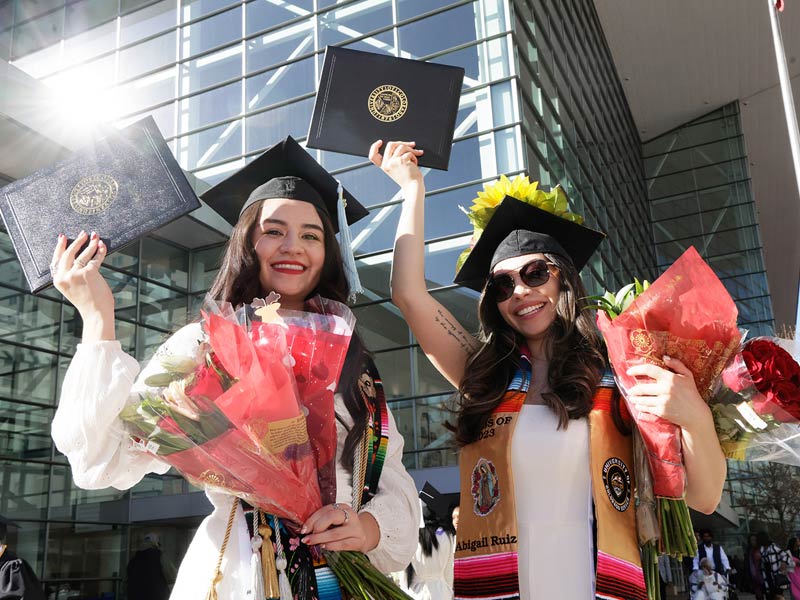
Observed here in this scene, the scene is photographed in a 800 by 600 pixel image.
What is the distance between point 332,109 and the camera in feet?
9.57

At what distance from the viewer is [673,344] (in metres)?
2.14

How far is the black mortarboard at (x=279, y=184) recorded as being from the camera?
245 cm

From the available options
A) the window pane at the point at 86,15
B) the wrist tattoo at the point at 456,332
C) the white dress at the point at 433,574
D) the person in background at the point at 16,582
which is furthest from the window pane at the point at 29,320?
the wrist tattoo at the point at 456,332

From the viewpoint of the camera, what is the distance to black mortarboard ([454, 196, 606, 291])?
283 centimetres

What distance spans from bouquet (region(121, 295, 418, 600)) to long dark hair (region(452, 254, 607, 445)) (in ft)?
2.99

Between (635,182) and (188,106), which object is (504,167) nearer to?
(188,106)

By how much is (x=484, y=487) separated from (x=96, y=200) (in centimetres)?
147

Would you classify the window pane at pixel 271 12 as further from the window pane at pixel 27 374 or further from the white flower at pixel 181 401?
the white flower at pixel 181 401

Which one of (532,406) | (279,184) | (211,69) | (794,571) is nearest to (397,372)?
(794,571)

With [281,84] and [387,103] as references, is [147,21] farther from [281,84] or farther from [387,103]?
[387,103]

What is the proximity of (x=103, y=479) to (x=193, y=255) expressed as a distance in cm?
1357

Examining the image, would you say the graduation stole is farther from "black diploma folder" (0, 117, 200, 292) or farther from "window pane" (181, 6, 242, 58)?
"window pane" (181, 6, 242, 58)

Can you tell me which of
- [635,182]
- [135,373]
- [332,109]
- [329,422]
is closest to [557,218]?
[332,109]

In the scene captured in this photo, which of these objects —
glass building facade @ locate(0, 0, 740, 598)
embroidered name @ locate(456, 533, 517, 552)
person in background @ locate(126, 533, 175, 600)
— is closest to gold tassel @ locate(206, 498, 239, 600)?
embroidered name @ locate(456, 533, 517, 552)
